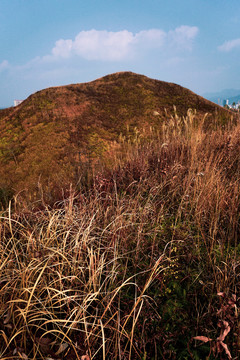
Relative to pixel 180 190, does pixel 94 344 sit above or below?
below

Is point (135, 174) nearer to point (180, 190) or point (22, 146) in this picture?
point (180, 190)

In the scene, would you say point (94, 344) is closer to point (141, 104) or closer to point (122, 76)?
point (141, 104)

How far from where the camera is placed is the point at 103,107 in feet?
21.4

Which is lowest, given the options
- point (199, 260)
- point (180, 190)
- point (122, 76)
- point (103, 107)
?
point (199, 260)

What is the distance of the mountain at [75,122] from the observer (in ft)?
14.4

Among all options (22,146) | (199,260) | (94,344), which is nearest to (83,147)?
(22,146)

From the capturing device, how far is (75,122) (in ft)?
Answer: 18.7

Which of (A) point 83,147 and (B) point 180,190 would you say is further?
(A) point 83,147

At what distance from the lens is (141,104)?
22.2 feet

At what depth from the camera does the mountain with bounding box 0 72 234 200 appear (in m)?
4.38

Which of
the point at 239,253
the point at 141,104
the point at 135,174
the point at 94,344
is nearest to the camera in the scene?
the point at 94,344

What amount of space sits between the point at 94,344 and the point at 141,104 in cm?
647

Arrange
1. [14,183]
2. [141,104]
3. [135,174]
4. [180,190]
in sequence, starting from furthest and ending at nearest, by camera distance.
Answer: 1. [141,104]
2. [14,183]
3. [135,174]
4. [180,190]

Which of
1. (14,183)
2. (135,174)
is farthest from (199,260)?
(14,183)
